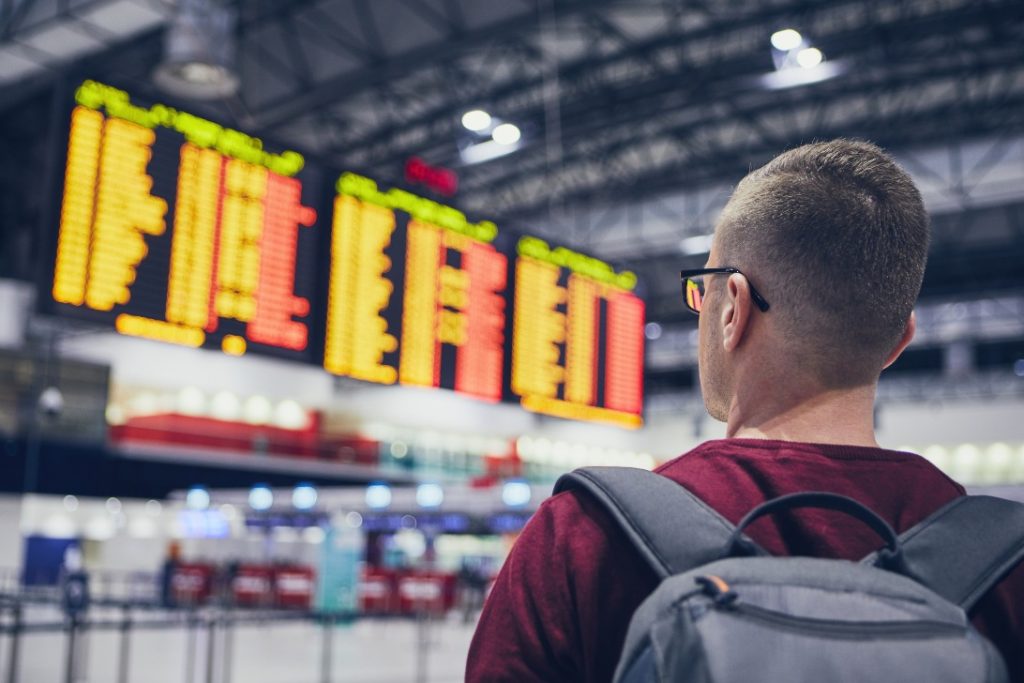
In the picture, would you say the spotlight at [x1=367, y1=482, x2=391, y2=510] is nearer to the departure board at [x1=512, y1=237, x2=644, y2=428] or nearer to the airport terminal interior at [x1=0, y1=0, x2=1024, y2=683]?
the airport terminal interior at [x1=0, y1=0, x2=1024, y2=683]

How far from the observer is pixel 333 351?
7043 mm

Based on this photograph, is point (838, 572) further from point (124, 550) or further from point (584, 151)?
point (124, 550)

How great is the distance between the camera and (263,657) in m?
12.8

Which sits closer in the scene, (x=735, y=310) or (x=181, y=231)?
(x=735, y=310)

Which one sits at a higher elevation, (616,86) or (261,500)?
(616,86)

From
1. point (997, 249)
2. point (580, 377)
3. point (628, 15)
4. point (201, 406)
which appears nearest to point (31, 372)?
point (201, 406)

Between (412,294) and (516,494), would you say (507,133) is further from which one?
(516,494)

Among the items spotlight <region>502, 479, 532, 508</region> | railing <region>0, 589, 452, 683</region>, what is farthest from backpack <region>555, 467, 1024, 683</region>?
spotlight <region>502, 479, 532, 508</region>

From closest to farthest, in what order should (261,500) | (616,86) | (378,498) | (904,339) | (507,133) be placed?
(904,339), (507,133), (616,86), (378,498), (261,500)

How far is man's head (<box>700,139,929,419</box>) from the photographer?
4.42 ft

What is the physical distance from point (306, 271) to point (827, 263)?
597 centimetres

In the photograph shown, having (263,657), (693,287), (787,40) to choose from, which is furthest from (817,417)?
(263,657)

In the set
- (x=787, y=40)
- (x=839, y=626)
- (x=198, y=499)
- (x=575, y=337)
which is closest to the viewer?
(x=839, y=626)

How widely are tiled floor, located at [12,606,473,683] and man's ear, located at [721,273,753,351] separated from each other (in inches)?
309
